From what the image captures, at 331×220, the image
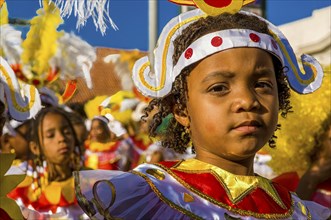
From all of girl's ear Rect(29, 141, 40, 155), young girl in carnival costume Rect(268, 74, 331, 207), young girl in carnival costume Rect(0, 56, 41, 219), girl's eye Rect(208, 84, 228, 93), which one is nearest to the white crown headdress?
girl's eye Rect(208, 84, 228, 93)

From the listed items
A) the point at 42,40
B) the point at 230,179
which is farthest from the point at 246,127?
the point at 42,40

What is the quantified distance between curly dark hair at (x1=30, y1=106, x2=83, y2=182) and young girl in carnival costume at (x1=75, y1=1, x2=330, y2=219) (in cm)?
271

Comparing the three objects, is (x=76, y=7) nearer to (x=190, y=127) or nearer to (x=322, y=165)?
(x=190, y=127)

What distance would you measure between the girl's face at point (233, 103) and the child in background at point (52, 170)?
2.88 m

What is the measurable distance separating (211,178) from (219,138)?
0.18m

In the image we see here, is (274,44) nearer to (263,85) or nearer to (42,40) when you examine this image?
(263,85)

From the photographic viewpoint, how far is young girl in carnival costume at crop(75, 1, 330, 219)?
2.52m

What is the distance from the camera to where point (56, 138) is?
5414 millimetres

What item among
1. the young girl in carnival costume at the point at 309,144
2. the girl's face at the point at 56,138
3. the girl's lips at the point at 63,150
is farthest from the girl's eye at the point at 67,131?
the young girl in carnival costume at the point at 309,144

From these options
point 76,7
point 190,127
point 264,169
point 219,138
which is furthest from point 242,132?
point 264,169

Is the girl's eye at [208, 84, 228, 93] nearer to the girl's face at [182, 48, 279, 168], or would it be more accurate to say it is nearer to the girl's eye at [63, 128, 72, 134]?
the girl's face at [182, 48, 279, 168]

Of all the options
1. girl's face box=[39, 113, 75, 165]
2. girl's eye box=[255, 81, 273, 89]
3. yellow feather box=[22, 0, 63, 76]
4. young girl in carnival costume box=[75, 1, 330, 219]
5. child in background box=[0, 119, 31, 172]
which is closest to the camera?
young girl in carnival costume box=[75, 1, 330, 219]

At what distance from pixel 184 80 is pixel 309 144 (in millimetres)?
2187

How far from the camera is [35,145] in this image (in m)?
5.82
